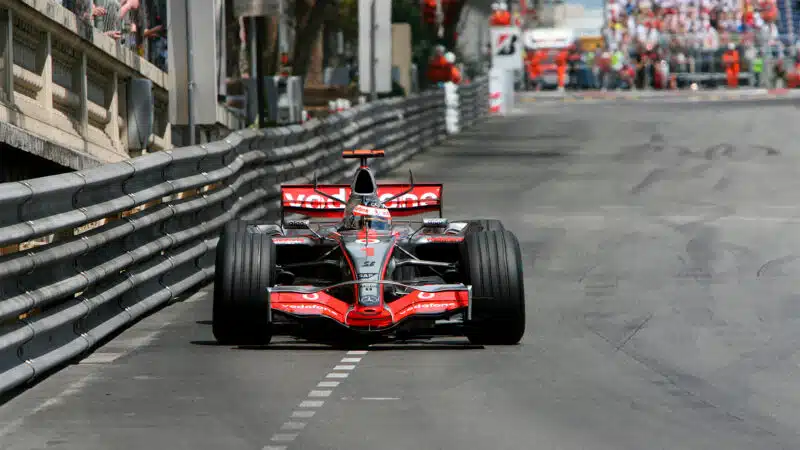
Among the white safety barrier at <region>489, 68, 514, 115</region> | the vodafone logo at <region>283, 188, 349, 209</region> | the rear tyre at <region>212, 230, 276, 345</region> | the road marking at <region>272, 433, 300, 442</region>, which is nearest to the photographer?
the road marking at <region>272, 433, 300, 442</region>

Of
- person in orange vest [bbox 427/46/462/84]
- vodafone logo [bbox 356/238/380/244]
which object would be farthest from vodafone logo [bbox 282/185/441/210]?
person in orange vest [bbox 427/46/462/84]

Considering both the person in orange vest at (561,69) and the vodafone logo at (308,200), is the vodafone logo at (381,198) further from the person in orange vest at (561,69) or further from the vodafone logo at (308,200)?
the person in orange vest at (561,69)

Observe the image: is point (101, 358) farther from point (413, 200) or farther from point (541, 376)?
point (413, 200)

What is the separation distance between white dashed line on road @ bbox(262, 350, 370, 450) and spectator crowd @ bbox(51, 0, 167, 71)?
7809 millimetres

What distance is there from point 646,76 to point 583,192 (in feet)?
178

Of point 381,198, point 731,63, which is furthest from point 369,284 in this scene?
point 731,63

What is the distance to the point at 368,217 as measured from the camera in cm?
1252

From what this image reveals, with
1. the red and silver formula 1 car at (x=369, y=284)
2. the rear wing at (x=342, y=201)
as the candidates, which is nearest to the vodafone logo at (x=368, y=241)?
the red and silver formula 1 car at (x=369, y=284)

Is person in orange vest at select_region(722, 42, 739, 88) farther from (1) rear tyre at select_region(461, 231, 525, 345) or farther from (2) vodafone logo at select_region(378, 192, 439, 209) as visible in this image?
(1) rear tyre at select_region(461, 231, 525, 345)

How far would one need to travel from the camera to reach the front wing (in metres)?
11.6

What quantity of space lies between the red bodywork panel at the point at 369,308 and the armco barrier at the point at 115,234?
1.18 m

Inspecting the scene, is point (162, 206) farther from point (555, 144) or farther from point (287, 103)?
point (555, 144)

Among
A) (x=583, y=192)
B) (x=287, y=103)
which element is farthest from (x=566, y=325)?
(x=287, y=103)

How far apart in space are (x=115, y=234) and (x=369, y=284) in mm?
1891
